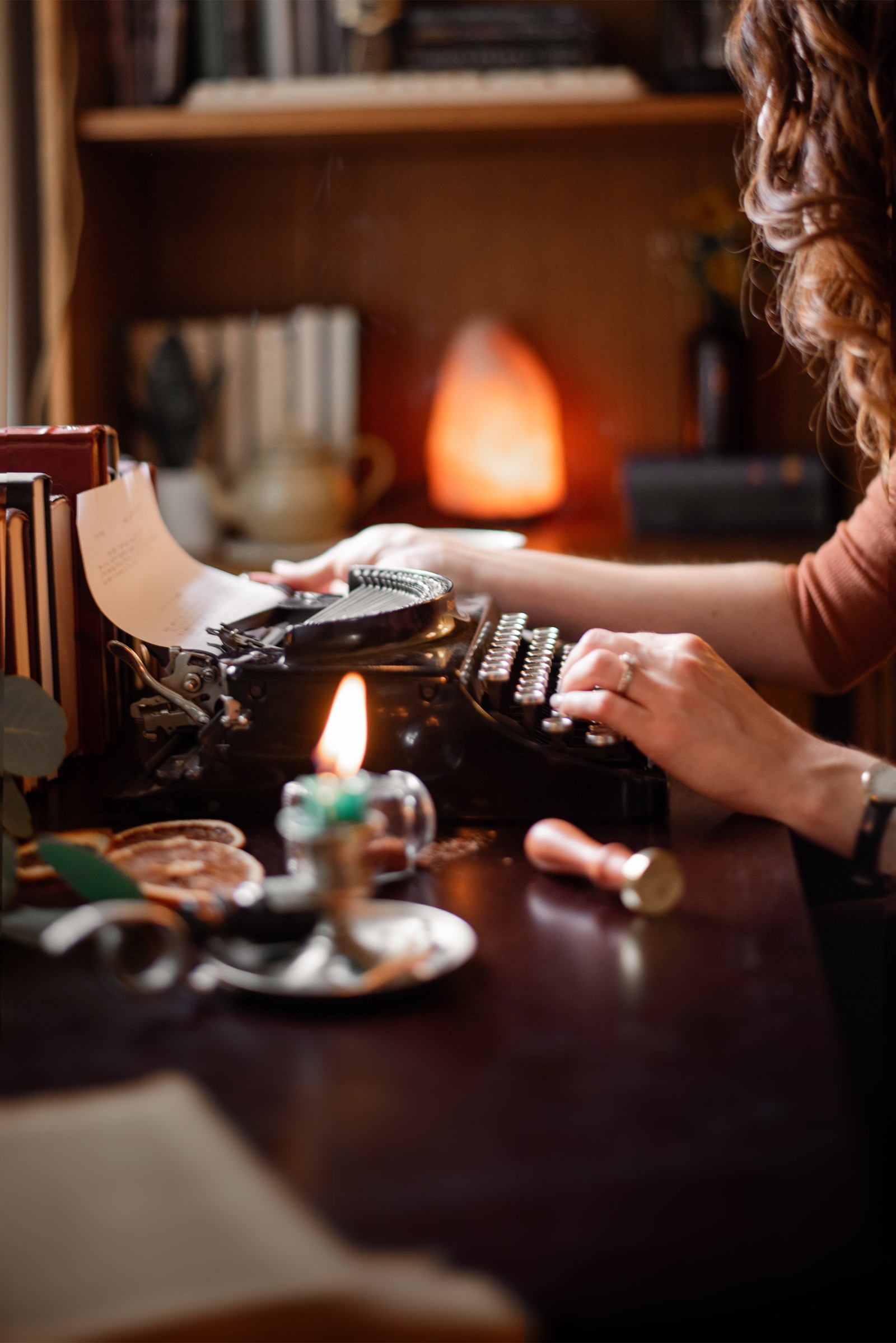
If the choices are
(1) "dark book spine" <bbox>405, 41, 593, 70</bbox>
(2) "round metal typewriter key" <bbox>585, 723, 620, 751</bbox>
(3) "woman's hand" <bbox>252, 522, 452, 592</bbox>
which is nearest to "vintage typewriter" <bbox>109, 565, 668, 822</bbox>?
(2) "round metal typewriter key" <bbox>585, 723, 620, 751</bbox>

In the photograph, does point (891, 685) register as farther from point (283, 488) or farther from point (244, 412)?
point (244, 412)

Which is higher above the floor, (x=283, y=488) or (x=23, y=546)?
(x=23, y=546)

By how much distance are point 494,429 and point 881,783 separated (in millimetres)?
1605

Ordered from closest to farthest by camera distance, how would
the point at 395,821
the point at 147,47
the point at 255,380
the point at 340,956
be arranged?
the point at 340,956, the point at 395,821, the point at 147,47, the point at 255,380

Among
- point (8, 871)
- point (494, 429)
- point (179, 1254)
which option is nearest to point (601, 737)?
point (8, 871)

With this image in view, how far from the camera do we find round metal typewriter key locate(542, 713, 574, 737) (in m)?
0.89

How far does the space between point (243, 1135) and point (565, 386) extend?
7.19 feet

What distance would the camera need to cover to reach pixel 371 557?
4.38 ft

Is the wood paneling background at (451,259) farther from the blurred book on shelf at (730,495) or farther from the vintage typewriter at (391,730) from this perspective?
the vintage typewriter at (391,730)

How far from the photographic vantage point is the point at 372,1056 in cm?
59

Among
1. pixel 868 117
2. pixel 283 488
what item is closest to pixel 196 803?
pixel 868 117

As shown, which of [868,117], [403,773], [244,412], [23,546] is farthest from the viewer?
[244,412]

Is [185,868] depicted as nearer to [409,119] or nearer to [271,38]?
[409,119]

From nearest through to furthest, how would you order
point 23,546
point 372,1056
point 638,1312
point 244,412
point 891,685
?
point 638,1312 → point 372,1056 → point 23,546 → point 891,685 → point 244,412
